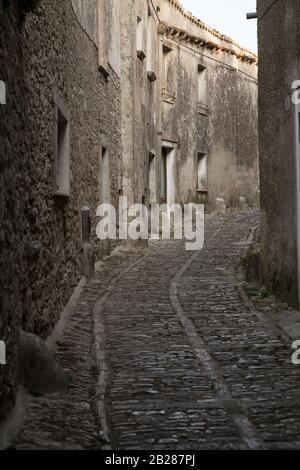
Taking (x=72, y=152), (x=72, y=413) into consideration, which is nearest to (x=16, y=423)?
(x=72, y=413)

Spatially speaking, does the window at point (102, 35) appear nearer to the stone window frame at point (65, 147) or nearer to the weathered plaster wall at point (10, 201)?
the stone window frame at point (65, 147)

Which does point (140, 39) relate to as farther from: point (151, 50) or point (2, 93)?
point (2, 93)

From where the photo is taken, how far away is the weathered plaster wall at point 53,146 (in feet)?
21.1

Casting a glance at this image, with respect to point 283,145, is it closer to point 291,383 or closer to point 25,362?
point 291,383

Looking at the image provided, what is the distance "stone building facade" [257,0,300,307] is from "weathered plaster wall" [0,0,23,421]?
389 centimetres

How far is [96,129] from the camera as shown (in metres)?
12.4

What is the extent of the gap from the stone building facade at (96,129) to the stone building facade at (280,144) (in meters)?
2.54

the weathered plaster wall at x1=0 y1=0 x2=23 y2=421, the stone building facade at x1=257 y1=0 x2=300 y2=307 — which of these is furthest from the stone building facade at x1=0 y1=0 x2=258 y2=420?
the stone building facade at x1=257 y1=0 x2=300 y2=307

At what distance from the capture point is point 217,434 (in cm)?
431

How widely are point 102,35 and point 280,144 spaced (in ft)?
17.3

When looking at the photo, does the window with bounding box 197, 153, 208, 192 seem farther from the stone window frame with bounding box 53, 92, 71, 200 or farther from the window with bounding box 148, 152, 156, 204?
the stone window frame with bounding box 53, 92, 71, 200

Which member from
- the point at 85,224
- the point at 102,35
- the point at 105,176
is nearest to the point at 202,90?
the point at 105,176

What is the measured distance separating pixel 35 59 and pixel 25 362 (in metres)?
2.92

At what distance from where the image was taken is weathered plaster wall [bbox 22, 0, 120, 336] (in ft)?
→ 21.1
